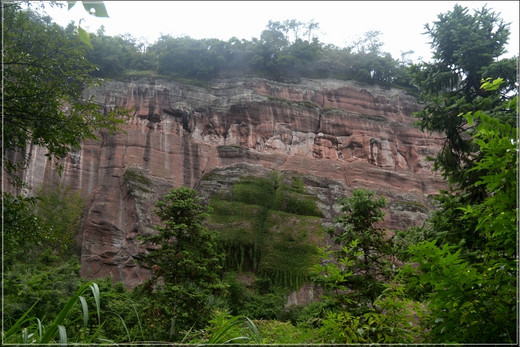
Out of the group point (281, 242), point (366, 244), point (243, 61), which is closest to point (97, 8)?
point (366, 244)

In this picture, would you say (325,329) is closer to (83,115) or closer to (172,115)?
(83,115)

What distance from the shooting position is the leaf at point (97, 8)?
1.27 metres

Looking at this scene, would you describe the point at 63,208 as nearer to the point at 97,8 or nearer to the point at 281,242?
the point at 281,242

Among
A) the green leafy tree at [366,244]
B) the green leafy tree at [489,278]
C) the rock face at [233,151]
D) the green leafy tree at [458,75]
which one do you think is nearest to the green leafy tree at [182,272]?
the green leafy tree at [366,244]

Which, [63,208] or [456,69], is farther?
[63,208]

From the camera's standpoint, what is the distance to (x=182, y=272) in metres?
12.9

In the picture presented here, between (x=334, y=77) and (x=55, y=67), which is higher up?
(x=334, y=77)

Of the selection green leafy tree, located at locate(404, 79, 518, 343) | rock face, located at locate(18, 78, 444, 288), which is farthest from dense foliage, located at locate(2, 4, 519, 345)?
rock face, located at locate(18, 78, 444, 288)

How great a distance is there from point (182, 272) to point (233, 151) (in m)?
A: 22.1

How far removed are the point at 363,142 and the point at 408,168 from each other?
14.9ft

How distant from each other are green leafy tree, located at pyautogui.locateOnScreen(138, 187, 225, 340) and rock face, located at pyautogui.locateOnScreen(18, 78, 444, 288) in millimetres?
13702

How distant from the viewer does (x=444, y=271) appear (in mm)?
2492

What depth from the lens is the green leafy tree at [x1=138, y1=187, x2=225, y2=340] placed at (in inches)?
482

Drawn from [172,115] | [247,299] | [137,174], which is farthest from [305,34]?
[247,299]
